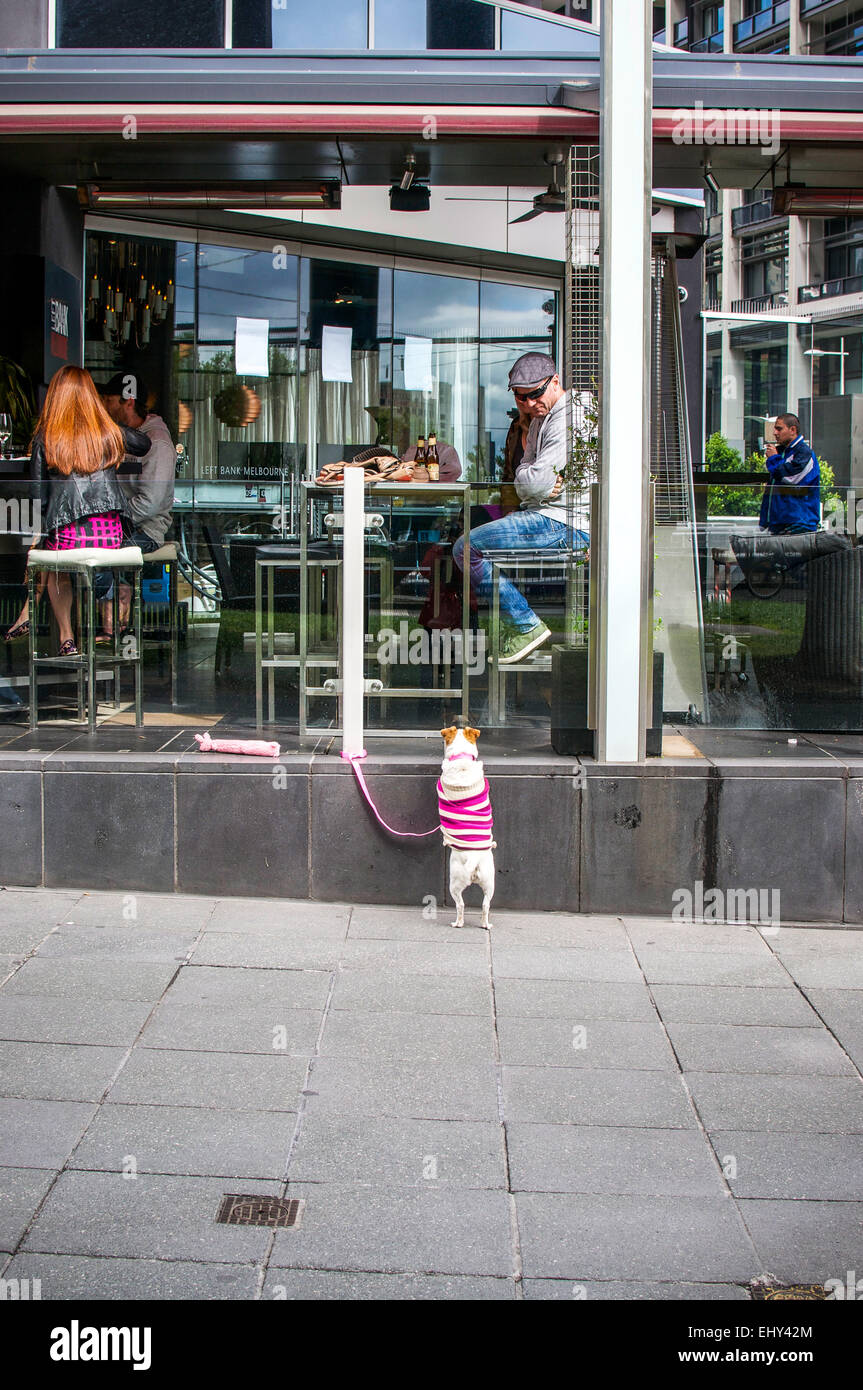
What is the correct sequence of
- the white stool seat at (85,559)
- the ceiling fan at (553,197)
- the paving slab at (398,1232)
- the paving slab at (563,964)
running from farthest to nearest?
the ceiling fan at (553,197)
the white stool seat at (85,559)
the paving slab at (563,964)
the paving slab at (398,1232)

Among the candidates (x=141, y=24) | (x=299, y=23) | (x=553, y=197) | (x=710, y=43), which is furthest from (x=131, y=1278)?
(x=710, y=43)

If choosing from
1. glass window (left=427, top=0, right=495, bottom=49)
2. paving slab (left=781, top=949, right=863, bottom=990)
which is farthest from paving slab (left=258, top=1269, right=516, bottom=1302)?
glass window (left=427, top=0, right=495, bottom=49)

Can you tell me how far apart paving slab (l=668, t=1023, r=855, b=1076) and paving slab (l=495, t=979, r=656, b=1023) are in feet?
0.67

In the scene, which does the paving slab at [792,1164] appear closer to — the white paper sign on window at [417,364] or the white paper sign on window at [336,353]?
the white paper sign on window at [336,353]

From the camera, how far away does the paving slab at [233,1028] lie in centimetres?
449

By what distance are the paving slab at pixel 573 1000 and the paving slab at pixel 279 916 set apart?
Result: 95 cm

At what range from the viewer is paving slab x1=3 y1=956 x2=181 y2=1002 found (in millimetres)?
4934

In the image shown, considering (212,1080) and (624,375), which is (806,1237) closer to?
(212,1080)

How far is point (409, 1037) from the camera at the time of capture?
4.62 meters

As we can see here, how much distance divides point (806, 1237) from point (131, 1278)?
1647 millimetres

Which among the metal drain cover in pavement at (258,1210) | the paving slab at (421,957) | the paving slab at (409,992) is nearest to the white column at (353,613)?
the paving slab at (421,957)

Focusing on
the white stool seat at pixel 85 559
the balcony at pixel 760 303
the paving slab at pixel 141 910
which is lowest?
the paving slab at pixel 141 910

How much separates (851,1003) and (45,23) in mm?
9938
